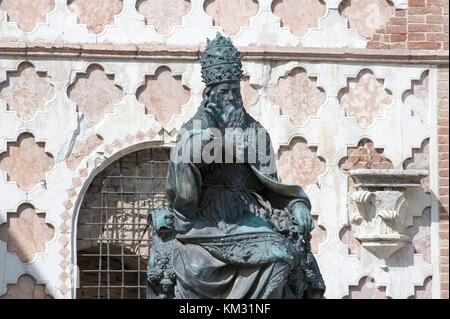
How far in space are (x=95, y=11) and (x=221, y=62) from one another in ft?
11.5

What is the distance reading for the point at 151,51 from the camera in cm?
1305

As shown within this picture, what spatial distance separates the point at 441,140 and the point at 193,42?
7.30 feet

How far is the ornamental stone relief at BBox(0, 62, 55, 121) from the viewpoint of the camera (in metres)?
12.9

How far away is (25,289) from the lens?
12.7m

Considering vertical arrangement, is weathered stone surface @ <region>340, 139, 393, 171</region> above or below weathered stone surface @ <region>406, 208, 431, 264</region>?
above

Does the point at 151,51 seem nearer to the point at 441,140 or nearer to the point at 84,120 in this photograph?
the point at 84,120

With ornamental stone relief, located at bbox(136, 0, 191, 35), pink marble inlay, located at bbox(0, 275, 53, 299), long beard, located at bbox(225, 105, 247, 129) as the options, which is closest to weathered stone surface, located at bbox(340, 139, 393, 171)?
ornamental stone relief, located at bbox(136, 0, 191, 35)

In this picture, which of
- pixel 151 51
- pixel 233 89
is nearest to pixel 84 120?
pixel 151 51

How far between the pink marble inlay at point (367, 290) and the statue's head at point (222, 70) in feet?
11.7

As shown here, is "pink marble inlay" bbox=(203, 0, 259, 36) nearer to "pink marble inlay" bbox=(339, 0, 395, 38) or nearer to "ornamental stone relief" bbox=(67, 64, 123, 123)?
"pink marble inlay" bbox=(339, 0, 395, 38)

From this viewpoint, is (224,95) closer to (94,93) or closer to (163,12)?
(94,93)

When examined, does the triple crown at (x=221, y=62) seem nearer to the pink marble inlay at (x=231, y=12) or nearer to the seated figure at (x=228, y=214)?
the seated figure at (x=228, y=214)

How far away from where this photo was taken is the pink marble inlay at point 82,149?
1290 cm

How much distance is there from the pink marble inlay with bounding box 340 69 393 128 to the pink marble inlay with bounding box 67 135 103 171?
2.08 metres
